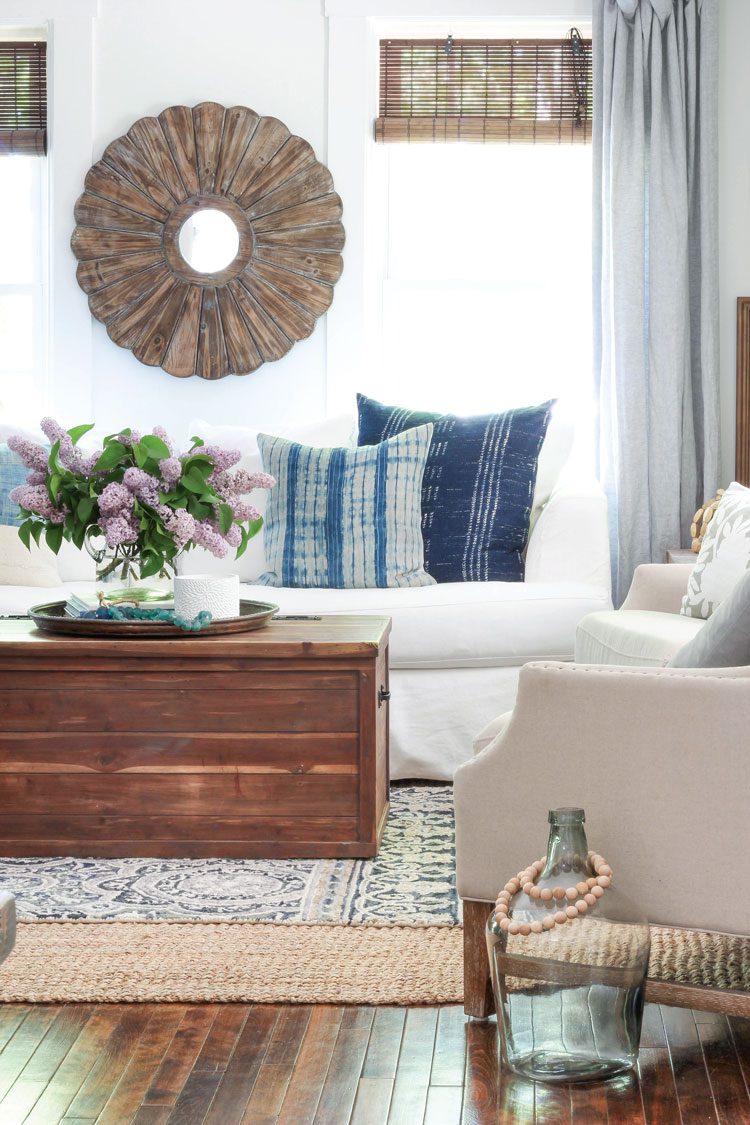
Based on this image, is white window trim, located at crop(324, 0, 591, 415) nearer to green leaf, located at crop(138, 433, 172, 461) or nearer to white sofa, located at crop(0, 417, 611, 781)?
white sofa, located at crop(0, 417, 611, 781)

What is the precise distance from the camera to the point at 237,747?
8.68 ft

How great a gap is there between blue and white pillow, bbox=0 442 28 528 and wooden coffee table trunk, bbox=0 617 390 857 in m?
1.22

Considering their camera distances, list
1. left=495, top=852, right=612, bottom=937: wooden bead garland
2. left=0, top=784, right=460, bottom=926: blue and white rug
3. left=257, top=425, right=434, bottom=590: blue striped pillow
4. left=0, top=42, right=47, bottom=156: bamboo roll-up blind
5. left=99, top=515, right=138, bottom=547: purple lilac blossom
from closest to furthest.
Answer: left=495, top=852, right=612, bottom=937: wooden bead garland, left=0, top=784, right=460, bottom=926: blue and white rug, left=99, top=515, right=138, bottom=547: purple lilac blossom, left=257, top=425, right=434, bottom=590: blue striped pillow, left=0, top=42, right=47, bottom=156: bamboo roll-up blind

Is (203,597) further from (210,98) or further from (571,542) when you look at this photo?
(210,98)

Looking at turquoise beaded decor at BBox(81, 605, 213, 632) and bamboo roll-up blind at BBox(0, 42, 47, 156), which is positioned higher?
bamboo roll-up blind at BBox(0, 42, 47, 156)

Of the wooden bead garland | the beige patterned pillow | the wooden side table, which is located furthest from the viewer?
the wooden side table

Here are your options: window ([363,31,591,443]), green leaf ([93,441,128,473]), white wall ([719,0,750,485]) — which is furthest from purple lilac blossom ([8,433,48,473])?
white wall ([719,0,750,485])

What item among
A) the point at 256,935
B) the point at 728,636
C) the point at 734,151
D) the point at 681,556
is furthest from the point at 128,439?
the point at 734,151

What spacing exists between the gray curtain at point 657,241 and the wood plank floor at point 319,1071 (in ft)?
8.79

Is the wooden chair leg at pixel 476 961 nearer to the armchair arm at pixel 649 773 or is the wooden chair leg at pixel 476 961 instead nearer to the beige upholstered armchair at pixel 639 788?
the beige upholstered armchair at pixel 639 788

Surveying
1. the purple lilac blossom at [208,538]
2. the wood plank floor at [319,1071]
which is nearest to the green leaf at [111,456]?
the purple lilac blossom at [208,538]

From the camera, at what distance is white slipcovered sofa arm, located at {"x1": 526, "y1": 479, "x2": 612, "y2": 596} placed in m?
3.62

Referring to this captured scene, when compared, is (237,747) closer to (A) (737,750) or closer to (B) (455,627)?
(B) (455,627)

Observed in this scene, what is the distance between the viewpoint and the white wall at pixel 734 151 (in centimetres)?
440
